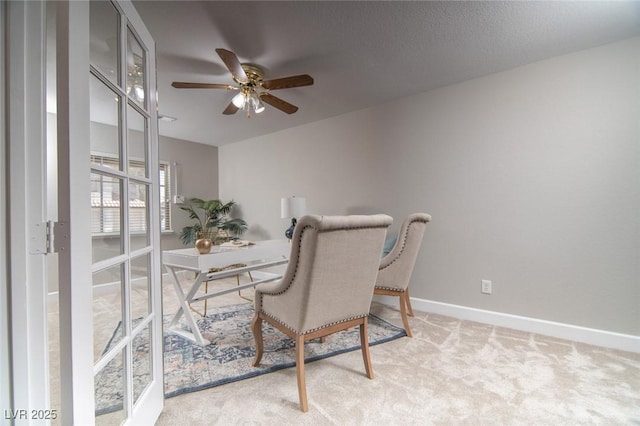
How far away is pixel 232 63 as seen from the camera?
1812 millimetres

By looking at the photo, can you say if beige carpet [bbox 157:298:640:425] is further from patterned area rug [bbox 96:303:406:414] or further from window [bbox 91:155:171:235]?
window [bbox 91:155:171:235]

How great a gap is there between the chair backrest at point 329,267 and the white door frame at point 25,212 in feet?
2.98

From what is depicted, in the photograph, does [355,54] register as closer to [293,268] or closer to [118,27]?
[118,27]

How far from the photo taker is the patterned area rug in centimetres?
164

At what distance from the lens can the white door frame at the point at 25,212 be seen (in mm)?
741

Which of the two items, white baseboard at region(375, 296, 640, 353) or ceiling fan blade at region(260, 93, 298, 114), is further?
ceiling fan blade at region(260, 93, 298, 114)

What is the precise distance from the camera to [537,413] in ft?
4.54

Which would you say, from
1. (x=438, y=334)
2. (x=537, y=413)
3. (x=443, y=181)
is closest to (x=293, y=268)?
(x=537, y=413)

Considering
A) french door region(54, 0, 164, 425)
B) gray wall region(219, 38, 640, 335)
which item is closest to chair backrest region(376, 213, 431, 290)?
gray wall region(219, 38, 640, 335)

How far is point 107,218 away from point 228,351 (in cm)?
142

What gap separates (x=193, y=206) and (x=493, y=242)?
14.0 feet

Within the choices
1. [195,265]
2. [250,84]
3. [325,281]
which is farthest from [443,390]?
[250,84]

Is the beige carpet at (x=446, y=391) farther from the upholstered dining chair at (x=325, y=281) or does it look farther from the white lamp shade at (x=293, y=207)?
the white lamp shade at (x=293, y=207)

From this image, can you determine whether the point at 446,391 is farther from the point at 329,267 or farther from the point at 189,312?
the point at 189,312
